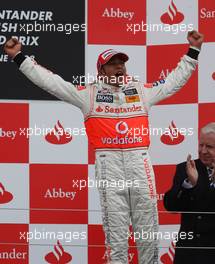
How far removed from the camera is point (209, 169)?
2650 mm

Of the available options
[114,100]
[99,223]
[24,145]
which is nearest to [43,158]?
[24,145]

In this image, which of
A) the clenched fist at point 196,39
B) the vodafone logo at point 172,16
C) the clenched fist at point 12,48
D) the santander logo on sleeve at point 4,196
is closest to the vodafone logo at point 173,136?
the vodafone logo at point 172,16

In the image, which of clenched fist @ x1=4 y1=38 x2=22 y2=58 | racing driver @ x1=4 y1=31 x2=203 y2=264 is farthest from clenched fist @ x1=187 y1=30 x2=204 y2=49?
clenched fist @ x1=4 y1=38 x2=22 y2=58

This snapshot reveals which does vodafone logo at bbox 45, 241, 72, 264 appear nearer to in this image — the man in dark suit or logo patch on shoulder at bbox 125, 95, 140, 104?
the man in dark suit

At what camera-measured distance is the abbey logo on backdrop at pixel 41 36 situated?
3135mm

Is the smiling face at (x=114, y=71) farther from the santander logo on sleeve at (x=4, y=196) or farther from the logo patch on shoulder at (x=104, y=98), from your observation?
the santander logo on sleeve at (x=4, y=196)

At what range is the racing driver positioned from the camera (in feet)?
8.61

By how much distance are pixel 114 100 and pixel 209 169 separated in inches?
16.2

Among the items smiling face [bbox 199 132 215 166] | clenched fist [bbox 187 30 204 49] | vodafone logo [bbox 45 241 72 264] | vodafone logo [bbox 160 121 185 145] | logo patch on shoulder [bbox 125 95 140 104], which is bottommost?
vodafone logo [bbox 45 241 72 264]

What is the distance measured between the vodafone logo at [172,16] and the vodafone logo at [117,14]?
0.13 meters

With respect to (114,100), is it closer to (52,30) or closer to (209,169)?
(209,169)

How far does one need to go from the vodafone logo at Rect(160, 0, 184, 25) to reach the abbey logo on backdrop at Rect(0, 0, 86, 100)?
0.34 meters

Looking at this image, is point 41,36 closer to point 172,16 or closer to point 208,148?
point 172,16

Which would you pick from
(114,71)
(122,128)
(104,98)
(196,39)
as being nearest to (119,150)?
(122,128)
